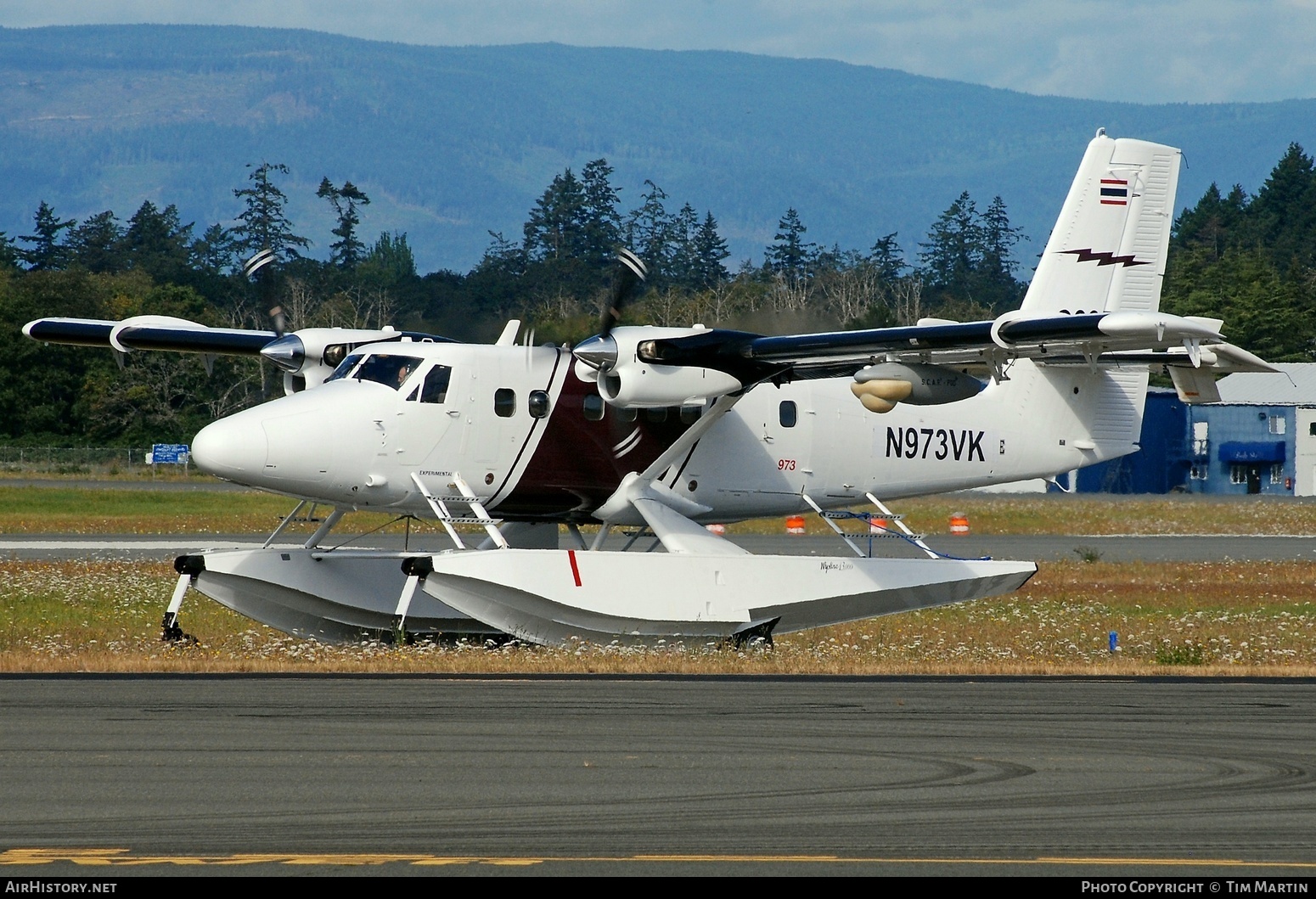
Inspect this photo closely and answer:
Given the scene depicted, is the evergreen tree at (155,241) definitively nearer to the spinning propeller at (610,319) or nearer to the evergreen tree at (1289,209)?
the evergreen tree at (1289,209)

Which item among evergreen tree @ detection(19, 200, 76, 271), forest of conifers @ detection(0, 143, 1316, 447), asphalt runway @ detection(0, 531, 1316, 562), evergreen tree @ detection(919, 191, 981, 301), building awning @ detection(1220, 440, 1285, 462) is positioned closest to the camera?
asphalt runway @ detection(0, 531, 1316, 562)

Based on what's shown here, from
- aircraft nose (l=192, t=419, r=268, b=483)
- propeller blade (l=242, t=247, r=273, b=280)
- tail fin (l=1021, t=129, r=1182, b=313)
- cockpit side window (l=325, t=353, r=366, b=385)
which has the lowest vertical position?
aircraft nose (l=192, t=419, r=268, b=483)

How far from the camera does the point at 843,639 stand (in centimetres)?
1928

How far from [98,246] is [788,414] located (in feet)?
328

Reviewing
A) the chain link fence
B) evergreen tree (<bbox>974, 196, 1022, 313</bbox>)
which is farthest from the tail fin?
evergreen tree (<bbox>974, 196, 1022, 313</bbox>)

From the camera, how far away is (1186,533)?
142 feet

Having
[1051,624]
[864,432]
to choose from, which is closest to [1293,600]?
[1051,624]

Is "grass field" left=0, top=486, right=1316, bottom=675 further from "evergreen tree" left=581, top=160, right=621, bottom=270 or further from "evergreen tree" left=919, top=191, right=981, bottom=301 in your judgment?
"evergreen tree" left=919, top=191, right=981, bottom=301

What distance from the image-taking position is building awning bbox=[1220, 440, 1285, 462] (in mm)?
71625

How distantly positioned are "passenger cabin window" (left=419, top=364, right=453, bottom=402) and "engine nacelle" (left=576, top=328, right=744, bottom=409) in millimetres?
1542

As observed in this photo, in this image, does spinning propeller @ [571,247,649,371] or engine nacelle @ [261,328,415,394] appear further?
engine nacelle @ [261,328,415,394]

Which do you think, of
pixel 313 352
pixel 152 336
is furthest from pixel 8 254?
pixel 313 352

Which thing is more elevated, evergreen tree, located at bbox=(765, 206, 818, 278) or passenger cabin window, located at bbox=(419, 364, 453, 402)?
evergreen tree, located at bbox=(765, 206, 818, 278)
